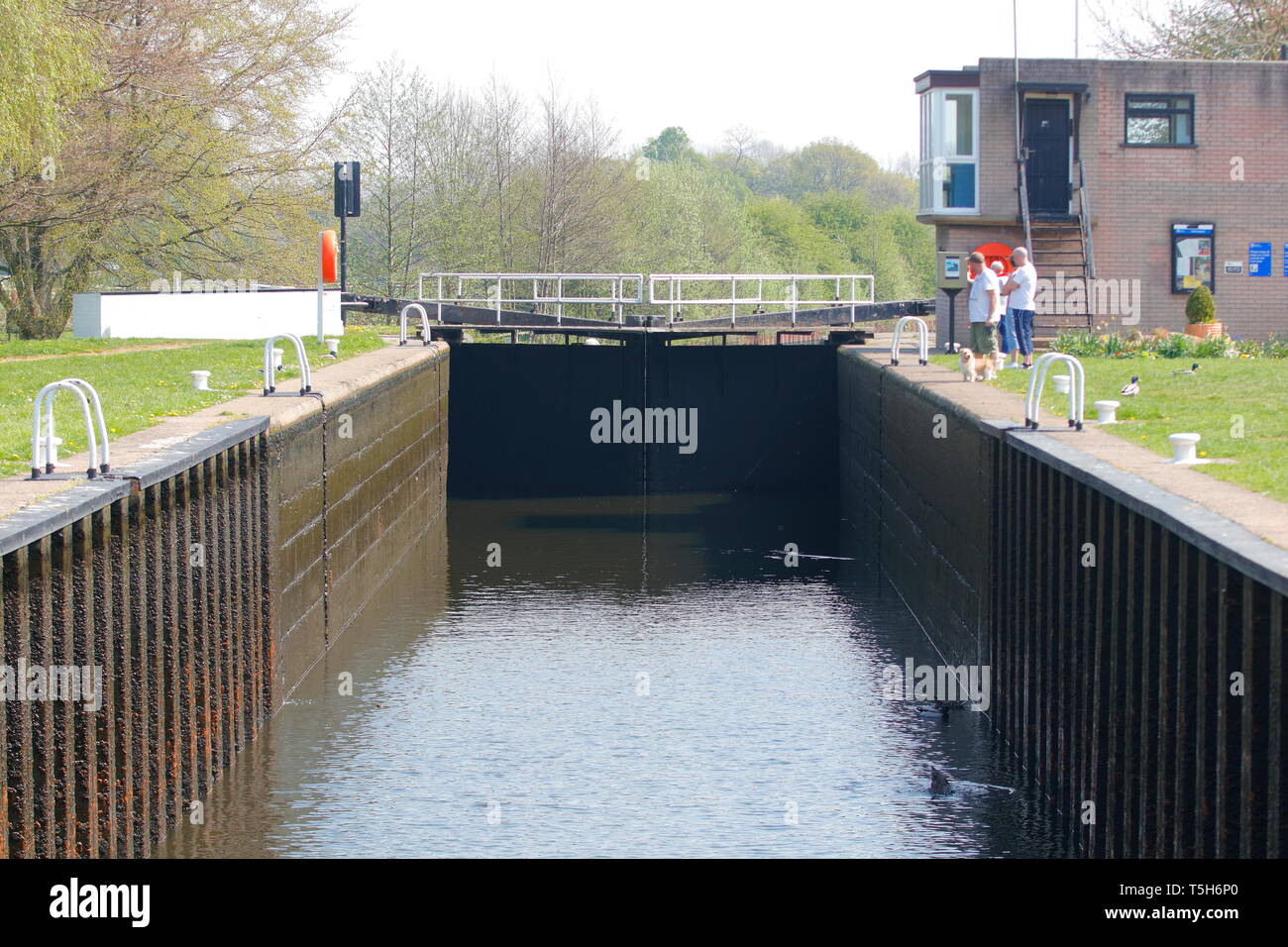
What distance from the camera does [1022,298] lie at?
67.1 ft

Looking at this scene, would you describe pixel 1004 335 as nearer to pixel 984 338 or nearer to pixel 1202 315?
pixel 984 338

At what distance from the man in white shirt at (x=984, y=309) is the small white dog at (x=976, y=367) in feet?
2.71

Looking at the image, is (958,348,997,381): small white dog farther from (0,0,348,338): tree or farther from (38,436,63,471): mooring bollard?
(0,0,348,338): tree

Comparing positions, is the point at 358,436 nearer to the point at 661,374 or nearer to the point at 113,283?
the point at 661,374

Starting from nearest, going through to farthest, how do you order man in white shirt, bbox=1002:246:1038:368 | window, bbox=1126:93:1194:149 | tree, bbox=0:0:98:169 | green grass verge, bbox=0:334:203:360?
man in white shirt, bbox=1002:246:1038:368
tree, bbox=0:0:98:169
green grass verge, bbox=0:334:203:360
window, bbox=1126:93:1194:149

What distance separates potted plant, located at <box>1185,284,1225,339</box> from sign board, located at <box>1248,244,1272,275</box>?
6.81 ft

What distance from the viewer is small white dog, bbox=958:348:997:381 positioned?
19.3 meters

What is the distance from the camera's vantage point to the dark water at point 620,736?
1163 centimetres

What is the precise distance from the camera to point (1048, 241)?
28719mm

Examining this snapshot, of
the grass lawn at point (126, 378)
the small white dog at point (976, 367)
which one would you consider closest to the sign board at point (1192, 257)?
the small white dog at point (976, 367)

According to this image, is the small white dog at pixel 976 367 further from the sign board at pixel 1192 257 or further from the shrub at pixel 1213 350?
the sign board at pixel 1192 257

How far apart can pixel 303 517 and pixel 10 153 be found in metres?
12.0


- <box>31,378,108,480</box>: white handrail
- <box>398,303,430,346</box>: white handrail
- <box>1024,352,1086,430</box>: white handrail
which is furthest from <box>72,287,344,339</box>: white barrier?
<box>31,378,108,480</box>: white handrail
